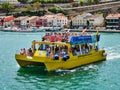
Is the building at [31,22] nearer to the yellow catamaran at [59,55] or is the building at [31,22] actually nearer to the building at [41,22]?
the building at [41,22]

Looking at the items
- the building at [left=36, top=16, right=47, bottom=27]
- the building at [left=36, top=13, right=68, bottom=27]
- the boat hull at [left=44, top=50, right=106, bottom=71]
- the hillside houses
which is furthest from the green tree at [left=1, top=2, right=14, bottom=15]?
the boat hull at [left=44, top=50, right=106, bottom=71]

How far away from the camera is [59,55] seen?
117ft

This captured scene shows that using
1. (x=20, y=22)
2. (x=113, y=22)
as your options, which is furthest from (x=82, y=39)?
(x=20, y=22)

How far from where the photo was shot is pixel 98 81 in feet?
106

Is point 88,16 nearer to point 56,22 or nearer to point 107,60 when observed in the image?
point 56,22

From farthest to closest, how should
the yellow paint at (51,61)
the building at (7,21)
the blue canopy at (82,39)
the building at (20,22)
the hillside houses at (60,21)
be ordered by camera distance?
the building at (7,21) < the building at (20,22) < the hillside houses at (60,21) < the blue canopy at (82,39) < the yellow paint at (51,61)

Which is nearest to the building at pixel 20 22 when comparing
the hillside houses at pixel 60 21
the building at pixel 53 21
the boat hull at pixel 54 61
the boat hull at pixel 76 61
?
the hillside houses at pixel 60 21

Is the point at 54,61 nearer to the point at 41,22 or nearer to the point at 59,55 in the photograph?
the point at 59,55

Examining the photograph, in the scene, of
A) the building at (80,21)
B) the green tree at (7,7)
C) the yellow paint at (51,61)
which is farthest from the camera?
the green tree at (7,7)

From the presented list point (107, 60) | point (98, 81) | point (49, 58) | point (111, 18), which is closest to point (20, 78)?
point (49, 58)

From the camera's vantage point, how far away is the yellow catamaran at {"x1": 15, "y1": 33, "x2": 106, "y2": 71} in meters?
34.9

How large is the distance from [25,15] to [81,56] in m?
109

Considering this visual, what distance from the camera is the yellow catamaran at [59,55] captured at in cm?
3489

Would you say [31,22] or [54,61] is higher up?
[54,61]
